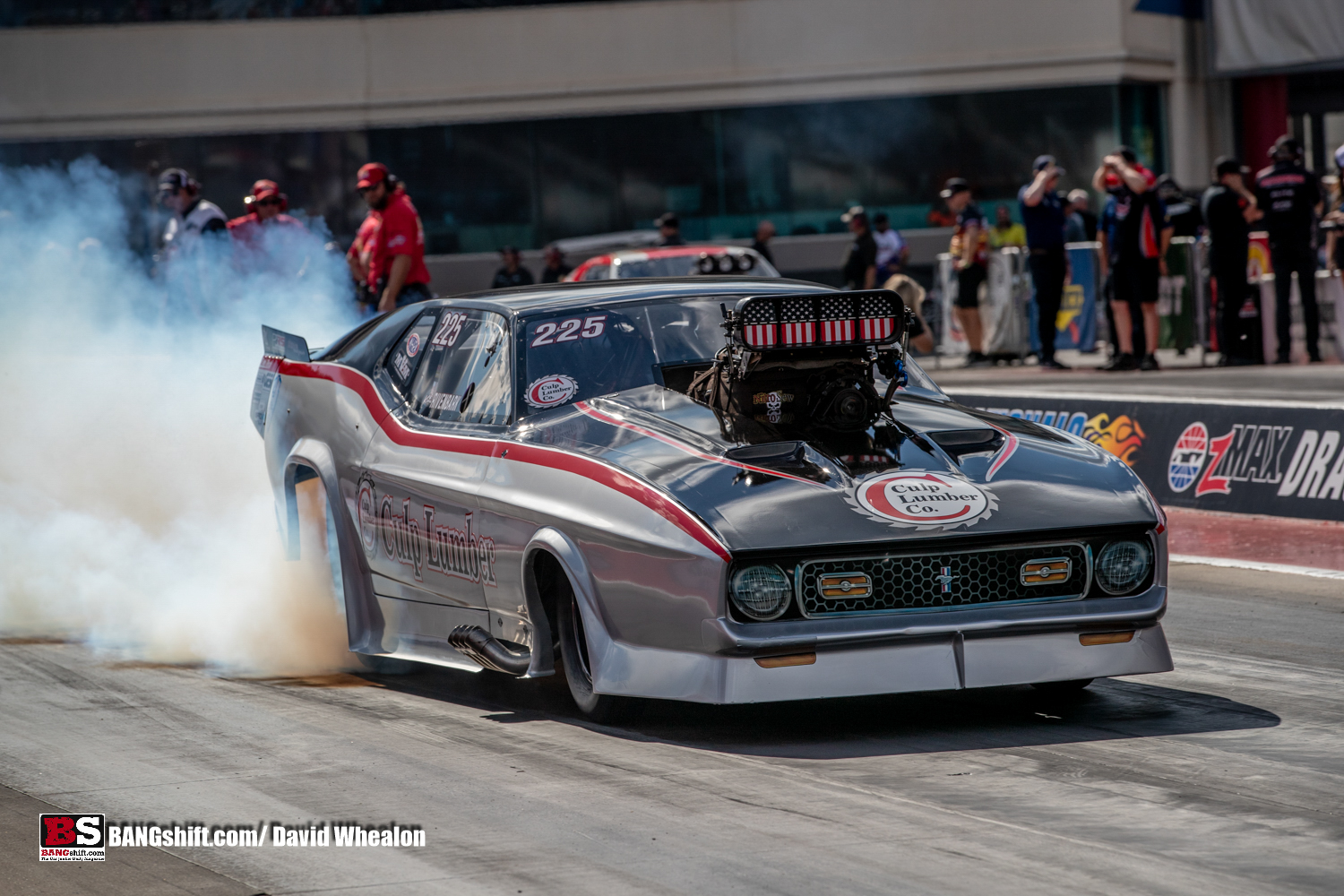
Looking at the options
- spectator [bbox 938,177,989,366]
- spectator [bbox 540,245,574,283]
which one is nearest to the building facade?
spectator [bbox 540,245,574,283]

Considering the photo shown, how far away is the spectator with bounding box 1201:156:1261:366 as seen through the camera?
55.3ft

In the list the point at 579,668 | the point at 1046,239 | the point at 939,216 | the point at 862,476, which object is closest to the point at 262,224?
the point at 1046,239

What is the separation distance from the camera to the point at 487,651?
6.11 metres

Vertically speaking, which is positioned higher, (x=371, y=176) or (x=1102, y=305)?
(x=371, y=176)

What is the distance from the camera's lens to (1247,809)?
183 inches

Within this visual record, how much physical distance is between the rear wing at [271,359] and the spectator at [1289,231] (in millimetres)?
11009

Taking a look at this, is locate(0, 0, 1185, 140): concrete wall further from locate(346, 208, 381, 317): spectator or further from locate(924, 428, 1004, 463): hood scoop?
locate(924, 428, 1004, 463): hood scoop

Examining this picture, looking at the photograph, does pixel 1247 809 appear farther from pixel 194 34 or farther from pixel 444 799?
pixel 194 34

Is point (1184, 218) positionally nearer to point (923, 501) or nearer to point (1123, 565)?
point (1123, 565)

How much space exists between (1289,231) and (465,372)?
11691 mm

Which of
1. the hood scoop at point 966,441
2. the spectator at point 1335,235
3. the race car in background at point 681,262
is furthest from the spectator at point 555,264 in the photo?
the hood scoop at point 966,441

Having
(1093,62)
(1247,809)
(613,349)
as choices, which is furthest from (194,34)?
(1247,809)

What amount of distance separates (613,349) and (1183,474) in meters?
5.48

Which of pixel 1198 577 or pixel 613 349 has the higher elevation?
pixel 613 349
